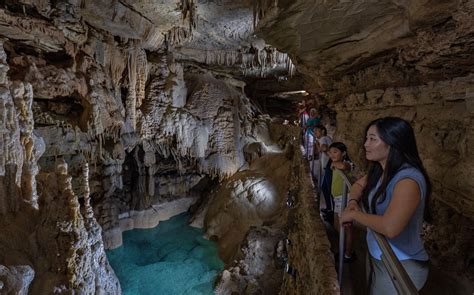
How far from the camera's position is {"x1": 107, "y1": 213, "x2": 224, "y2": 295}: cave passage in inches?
318

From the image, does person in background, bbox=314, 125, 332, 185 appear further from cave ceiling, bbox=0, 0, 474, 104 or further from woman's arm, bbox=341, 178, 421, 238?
woman's arm, bbox=341, 178, 421, 238

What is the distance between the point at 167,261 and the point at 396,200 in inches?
378

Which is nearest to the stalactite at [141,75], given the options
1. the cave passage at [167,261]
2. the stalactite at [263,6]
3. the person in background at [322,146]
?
the cave passage at [167,261]

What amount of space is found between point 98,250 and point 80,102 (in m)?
5.27

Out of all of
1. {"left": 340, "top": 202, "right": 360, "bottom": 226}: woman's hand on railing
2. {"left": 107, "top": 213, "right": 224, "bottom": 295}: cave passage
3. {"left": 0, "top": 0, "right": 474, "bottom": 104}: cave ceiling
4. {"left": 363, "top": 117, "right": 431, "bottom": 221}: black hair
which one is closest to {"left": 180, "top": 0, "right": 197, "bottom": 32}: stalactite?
{"left": 0, "top": 0, "right": 474, "bottom": 104}: cave ceiling

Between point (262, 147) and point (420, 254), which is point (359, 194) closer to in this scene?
point (420, 254)

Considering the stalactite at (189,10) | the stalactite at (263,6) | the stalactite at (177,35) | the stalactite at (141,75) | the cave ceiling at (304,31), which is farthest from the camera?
the stalactite at (141,75)

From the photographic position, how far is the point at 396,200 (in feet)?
4.44

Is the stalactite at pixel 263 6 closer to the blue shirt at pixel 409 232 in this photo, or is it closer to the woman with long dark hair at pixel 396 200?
the woman with long dark hair at pixel 396 200

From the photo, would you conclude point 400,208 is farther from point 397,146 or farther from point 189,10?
point 189,10

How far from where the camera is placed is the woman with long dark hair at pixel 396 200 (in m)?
1.34

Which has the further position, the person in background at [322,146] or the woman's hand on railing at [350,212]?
the person in background at [322,146]

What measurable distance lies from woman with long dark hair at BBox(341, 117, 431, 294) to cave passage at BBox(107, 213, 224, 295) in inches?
270

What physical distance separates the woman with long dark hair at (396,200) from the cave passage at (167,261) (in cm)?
686
